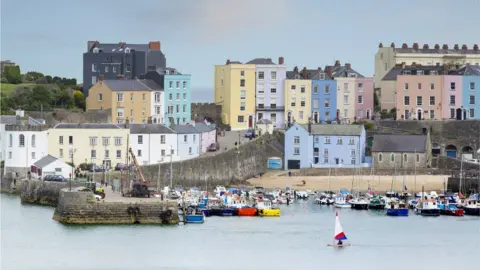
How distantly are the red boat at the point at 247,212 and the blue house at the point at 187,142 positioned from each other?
352 inches

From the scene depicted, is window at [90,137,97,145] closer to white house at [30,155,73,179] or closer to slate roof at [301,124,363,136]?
white house at [30,155,73,179]

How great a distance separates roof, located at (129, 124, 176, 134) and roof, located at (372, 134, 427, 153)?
9.11 m

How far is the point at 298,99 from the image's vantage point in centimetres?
8212

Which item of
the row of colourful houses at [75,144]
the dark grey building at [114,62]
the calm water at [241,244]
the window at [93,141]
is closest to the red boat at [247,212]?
the calm water at [241,244]

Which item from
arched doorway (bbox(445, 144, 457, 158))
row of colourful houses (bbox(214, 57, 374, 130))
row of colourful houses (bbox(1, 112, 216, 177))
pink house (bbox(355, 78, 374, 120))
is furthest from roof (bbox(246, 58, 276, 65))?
row of colourful houses (bbox(1, 112, 216, 177))

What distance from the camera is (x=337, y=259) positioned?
54062mm

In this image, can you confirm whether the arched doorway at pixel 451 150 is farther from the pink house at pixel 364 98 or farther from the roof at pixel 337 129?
the pink house at pixel 364 98

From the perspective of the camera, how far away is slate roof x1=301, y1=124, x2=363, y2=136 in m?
76.2

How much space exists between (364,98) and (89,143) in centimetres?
1696

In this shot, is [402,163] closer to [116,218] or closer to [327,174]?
[327,174]

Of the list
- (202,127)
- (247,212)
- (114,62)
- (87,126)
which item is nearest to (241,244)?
(247,212)

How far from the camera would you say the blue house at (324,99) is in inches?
3236

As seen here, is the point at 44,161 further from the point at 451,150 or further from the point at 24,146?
the point at 451,150

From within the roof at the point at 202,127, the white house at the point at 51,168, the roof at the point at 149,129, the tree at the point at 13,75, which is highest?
the tree at the point at 13,75
